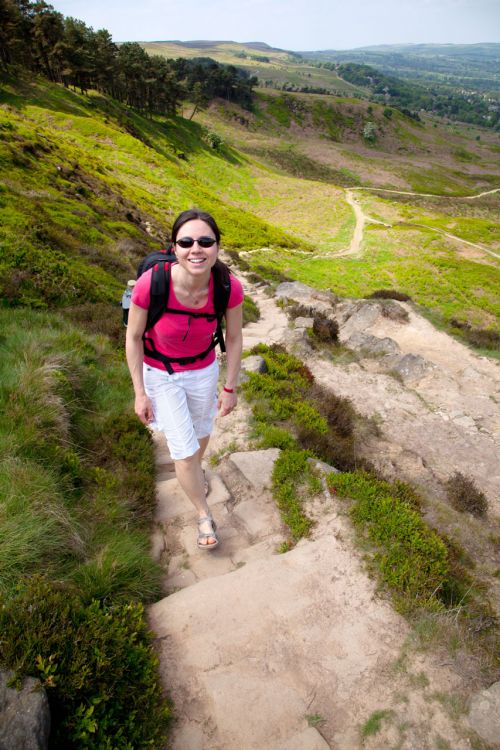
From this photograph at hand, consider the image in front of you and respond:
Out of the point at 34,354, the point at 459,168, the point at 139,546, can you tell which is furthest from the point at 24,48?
the point at 459,168

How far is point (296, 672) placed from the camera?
11.8 feet

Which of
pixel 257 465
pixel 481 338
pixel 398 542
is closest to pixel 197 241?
pixel 257 465

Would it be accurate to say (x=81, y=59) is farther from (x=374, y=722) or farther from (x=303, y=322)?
(x=374, y=722)

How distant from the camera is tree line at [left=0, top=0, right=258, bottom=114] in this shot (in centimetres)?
5031

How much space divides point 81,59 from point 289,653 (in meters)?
75.0

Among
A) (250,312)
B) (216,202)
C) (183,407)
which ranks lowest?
(250,312)

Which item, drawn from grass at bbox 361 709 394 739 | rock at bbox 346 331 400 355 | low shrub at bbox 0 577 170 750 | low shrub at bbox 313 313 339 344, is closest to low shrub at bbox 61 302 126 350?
low shrub at bbox 0 577 170 750

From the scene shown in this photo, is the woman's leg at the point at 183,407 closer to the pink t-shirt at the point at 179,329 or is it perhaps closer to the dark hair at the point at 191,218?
the pink t-shirt at the point at 179,329

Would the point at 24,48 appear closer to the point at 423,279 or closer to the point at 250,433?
the point at 423,279

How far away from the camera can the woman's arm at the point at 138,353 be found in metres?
3.61

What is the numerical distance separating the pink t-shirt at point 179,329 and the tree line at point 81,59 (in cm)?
6000

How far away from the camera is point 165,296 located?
358 centimetres

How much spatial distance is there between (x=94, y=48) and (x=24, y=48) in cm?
1267

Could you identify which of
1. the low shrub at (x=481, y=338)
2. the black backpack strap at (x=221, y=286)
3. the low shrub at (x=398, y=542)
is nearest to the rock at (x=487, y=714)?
the low shrub at (x=398, y=542)
